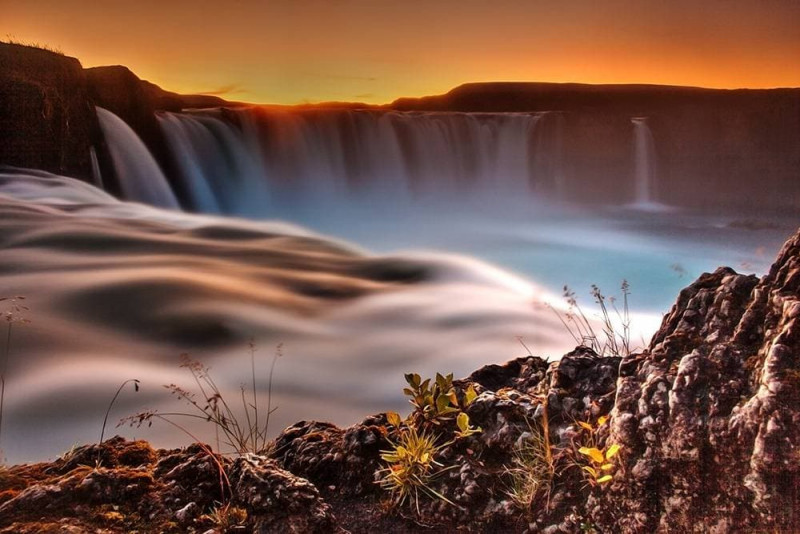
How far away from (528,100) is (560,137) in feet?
2.30

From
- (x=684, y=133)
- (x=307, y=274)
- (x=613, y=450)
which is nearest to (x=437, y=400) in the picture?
(x=613, y=450)

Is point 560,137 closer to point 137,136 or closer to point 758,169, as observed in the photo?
point 758,169

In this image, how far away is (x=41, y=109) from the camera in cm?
283

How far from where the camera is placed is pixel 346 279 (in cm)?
280

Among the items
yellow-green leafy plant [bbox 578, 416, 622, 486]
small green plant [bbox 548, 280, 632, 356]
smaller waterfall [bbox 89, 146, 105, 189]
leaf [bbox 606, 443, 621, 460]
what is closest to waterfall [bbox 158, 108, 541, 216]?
smaller waterfall [bbox 89, 146, 105, 189]

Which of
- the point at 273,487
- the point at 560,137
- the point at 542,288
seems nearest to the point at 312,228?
the point at 542,288

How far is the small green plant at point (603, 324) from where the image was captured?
2275 millimetres

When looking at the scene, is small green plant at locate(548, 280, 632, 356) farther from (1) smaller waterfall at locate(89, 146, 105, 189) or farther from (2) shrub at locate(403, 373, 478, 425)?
(1) smaller waterfall at locate(89, 146, 105, 189)

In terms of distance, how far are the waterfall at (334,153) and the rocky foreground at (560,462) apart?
137 centimetres

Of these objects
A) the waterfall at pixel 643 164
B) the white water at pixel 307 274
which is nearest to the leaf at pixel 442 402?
Answer: the white water at pixel 307 274

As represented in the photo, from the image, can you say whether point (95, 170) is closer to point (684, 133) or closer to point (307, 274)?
point (307, 274)

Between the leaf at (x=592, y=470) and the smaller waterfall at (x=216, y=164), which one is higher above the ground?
the smaller waterfall at (x=216, y=164)

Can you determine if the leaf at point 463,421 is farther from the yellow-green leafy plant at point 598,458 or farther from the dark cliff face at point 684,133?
the dark cliff face at point 684,133

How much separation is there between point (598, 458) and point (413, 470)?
1.50 feet
